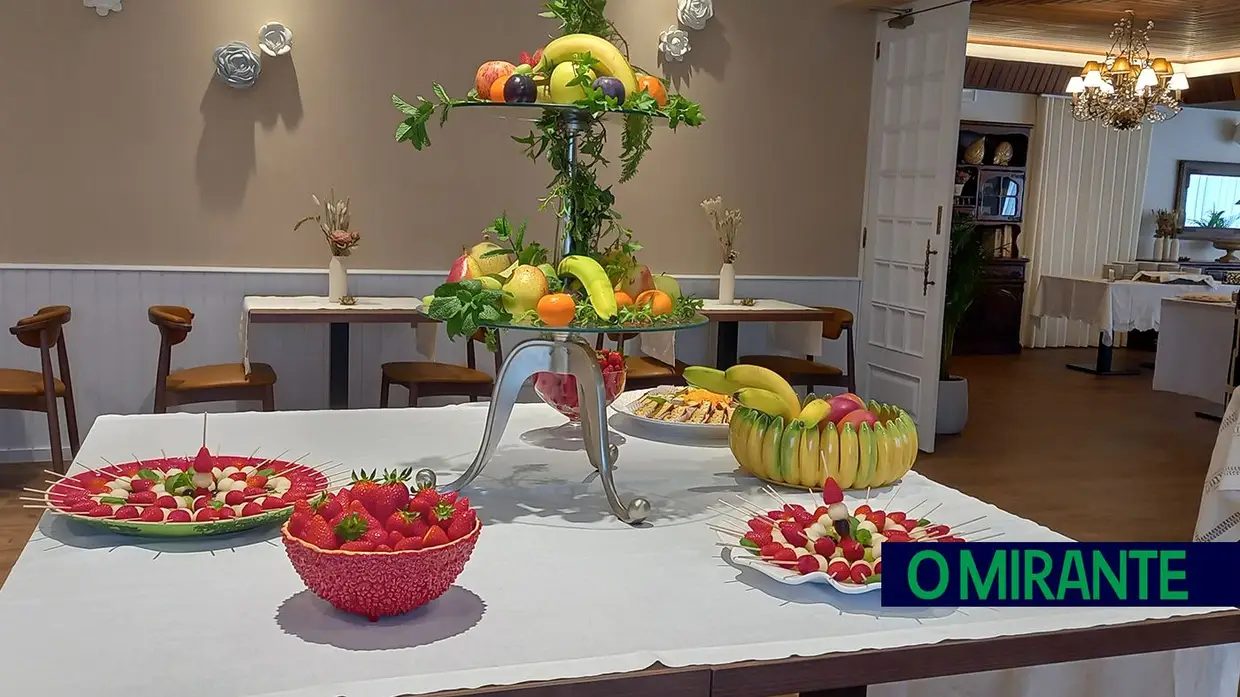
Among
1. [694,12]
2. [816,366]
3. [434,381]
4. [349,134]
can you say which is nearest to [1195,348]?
[816,366]

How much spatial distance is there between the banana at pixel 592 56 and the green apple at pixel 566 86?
1.6 inches

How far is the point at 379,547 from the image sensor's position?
117 centimetres

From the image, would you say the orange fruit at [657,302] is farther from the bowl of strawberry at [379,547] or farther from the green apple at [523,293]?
the bowl of strawberry at [379,547]

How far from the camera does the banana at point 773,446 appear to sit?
1.75 metres

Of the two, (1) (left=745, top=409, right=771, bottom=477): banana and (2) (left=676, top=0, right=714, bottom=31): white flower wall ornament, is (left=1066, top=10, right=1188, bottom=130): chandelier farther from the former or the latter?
(1) (left=745, top=409, right=771, bottom=477): banana

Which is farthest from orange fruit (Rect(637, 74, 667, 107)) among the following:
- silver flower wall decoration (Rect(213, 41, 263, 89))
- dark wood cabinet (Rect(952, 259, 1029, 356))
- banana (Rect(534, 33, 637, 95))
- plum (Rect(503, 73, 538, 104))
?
dark wood cabinet (Rect(952, 259, 1029, 356))

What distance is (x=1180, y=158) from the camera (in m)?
10.3

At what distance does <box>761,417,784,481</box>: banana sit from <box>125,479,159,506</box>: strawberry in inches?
36.0

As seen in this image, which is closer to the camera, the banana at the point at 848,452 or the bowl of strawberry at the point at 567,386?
the banana at the point at 848,452

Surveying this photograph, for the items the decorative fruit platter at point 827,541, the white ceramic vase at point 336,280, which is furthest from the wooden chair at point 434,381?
the decorative fruit platter at point 827,541

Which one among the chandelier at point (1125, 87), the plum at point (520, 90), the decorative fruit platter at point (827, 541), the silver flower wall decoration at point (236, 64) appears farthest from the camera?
the chandelier at point (1125, 87)

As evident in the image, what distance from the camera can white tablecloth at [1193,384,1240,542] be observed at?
253 centimetres

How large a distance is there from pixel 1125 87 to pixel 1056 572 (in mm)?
7051

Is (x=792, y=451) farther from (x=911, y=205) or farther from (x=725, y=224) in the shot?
(x=911, y=205)
